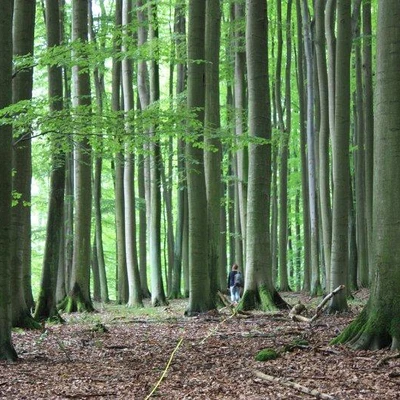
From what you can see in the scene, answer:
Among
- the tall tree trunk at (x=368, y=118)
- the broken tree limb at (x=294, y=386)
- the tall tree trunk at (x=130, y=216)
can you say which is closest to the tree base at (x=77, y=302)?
the tall tree trunk at (x=130, y=216)

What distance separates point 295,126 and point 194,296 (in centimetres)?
2030

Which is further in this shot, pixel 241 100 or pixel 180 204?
pixel 180 204

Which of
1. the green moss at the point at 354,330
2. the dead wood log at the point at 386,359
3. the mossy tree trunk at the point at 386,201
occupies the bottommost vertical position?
the dead wood log at the point at 386,359

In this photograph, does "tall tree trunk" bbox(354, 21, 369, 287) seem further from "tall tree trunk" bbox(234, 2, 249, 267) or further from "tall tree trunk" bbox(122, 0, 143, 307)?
A: "tall tree trunk" bbox(122, 0, 143, 307)

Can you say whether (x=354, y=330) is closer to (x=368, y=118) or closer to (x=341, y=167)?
(x=341, y=167)

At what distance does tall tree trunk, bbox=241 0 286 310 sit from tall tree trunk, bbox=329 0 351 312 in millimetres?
1325

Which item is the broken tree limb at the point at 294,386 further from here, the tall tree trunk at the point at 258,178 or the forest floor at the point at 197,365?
the tall tree trunk at the point at 258,178

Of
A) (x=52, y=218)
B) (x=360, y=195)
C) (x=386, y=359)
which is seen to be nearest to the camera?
(x=386, y=359)

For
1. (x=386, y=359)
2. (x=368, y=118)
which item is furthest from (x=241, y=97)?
(x=386, y=359)

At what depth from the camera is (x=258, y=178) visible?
1342cm

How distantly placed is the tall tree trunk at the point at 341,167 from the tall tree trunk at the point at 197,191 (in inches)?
Answer: 101

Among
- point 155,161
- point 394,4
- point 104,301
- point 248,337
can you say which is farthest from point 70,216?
point 394,4

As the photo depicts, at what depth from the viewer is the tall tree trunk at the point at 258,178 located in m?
13.3

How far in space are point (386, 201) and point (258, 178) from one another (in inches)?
222
